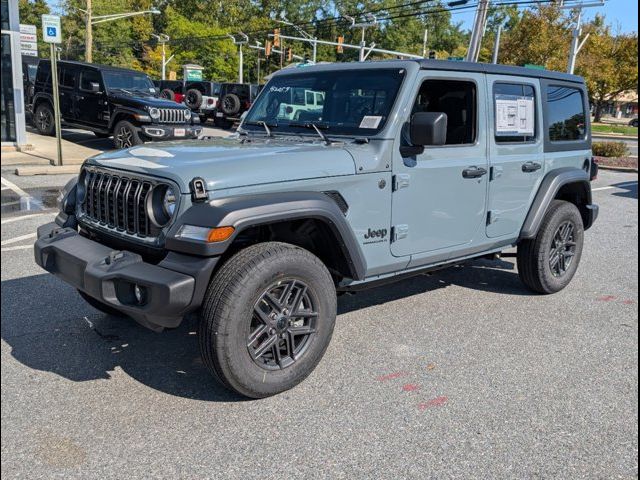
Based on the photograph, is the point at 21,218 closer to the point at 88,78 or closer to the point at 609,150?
the point at 88,78

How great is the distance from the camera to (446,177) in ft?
13.1

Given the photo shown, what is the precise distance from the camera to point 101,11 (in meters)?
5.70

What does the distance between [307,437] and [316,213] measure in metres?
1.16

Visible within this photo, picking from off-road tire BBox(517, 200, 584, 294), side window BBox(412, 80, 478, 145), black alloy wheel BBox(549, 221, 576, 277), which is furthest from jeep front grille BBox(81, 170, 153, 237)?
black alloy wheel BBox(549, 221, 576, 277)

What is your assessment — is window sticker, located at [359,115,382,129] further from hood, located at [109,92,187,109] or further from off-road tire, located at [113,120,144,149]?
hood, located at [109,92,187,109]

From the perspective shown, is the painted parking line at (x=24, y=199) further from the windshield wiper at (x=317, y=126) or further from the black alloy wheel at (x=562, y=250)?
the black alloy wheel at (x=562, y=250)

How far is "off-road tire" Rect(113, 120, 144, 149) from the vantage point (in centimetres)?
1315

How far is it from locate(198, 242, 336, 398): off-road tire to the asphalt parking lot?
6.3 inches

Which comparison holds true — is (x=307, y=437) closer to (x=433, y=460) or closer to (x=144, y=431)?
(x=433, y=460)

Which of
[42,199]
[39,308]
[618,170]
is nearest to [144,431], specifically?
[39,308]

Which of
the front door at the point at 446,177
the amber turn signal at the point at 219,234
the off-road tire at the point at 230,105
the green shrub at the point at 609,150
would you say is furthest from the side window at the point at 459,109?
the off-road tire at the point at 230,105

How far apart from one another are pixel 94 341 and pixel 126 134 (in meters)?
10.4

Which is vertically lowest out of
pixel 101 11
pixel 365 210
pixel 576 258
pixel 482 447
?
pixel 482 447

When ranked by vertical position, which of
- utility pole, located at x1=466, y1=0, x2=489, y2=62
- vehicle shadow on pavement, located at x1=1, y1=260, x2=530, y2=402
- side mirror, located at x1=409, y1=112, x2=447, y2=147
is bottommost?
vehicle shadow on pavement, located at x1=1, y1=260, x2=530, y2=402
